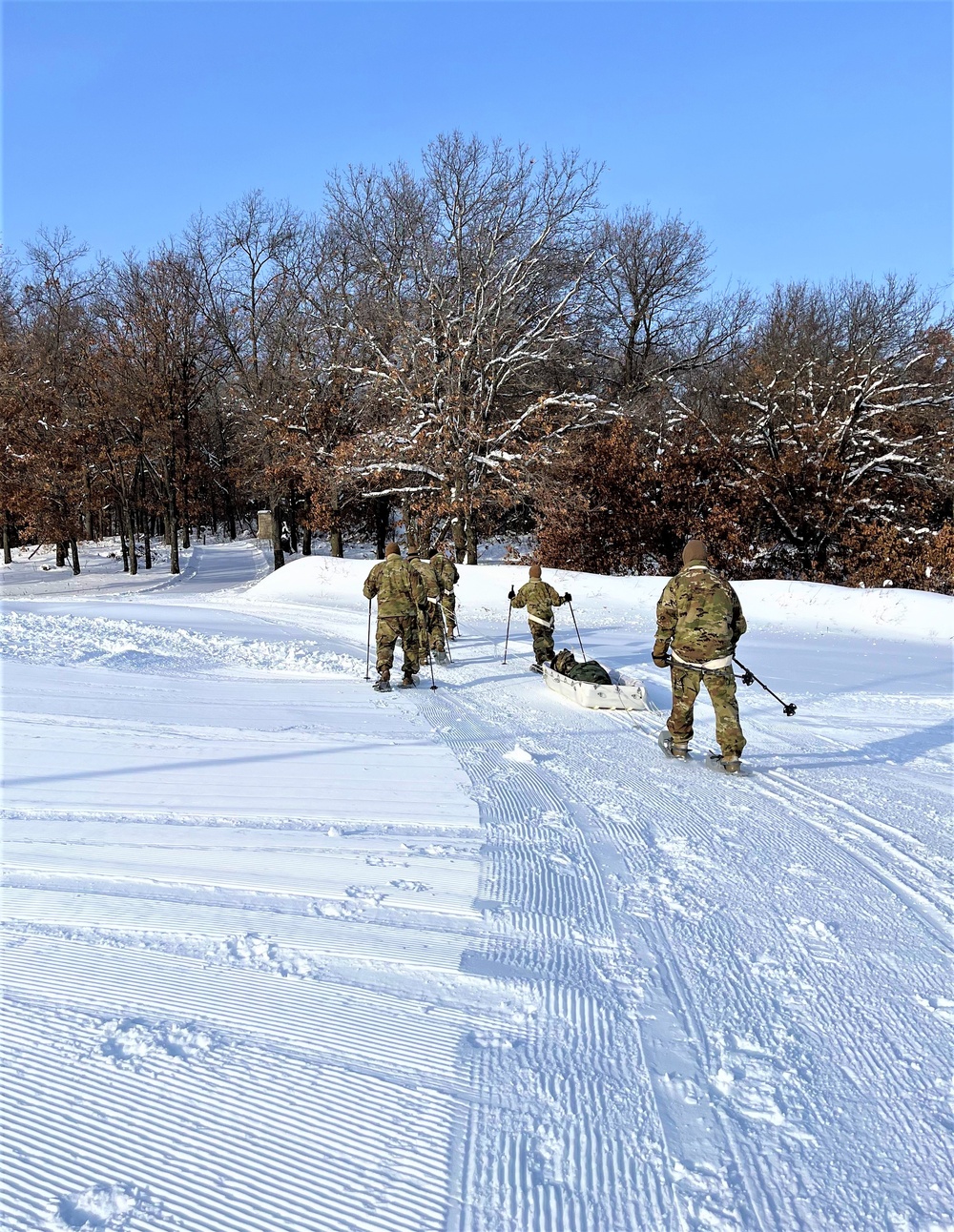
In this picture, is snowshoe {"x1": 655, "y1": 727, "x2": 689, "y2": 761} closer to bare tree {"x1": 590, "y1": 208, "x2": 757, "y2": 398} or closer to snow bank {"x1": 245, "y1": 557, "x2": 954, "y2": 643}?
snow bank {"x1": 245, "y1": 557, "x2": 954, "y2": 643}

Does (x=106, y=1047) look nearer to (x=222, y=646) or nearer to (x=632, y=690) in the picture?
(x=632, y=690)

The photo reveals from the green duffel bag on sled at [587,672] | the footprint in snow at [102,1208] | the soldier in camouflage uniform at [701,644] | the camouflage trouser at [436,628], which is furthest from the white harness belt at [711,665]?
the footprint in snow at [102,1208]

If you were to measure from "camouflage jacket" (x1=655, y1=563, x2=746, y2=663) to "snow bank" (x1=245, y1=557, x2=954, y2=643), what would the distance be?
36.8 ft

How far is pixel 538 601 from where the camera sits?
41.2 feet

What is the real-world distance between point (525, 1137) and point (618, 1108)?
36 centimetres

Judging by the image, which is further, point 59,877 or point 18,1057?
point 59,877

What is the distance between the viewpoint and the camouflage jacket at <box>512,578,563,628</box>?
12.5 meters

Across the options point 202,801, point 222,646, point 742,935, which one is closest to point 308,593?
point 222,646

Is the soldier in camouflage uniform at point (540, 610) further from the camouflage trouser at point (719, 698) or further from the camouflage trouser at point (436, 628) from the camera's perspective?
the camouflage trouser at point (719, 698)

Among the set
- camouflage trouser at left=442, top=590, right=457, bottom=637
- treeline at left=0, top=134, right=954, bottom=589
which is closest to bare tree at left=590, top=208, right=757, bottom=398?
treeline at left=0, top=134, right=954, bottom=589

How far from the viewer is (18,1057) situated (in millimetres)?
2980

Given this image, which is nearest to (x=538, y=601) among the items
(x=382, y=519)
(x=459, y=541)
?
(x=459, y=541)

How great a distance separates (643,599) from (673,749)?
43.5 ft

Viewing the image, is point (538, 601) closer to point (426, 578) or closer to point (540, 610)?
point (540, 610)
